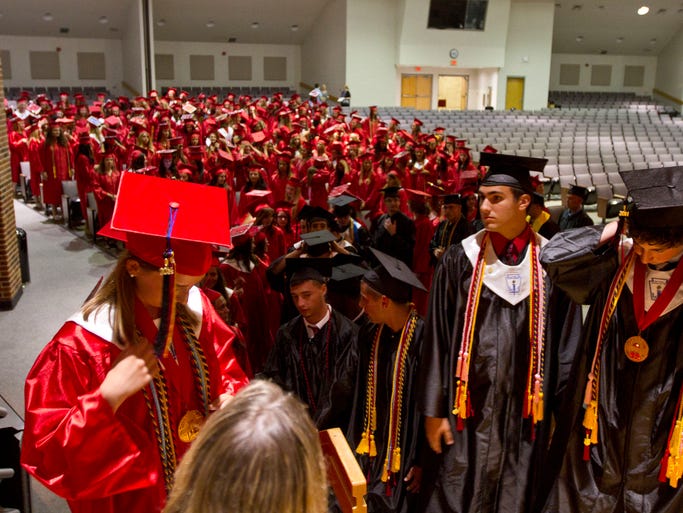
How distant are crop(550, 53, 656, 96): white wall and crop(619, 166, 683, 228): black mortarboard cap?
3446 cm

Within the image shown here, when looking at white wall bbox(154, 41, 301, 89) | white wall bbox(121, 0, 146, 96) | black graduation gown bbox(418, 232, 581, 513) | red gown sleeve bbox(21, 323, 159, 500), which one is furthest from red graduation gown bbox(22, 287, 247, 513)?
white wall bbox(154, 41, 301, 89)

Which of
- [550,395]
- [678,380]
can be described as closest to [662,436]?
[678,380]

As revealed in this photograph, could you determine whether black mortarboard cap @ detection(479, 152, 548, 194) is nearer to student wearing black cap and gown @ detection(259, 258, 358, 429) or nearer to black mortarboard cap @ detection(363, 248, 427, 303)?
black mortarboard cap @ detection(363, 248, 427, 303)

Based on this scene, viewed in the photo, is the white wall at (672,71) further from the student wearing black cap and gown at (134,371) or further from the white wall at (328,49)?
the student wearing black cap and gown at (134,371)

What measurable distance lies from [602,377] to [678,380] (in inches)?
10.2

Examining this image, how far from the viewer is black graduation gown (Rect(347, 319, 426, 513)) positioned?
3061mm

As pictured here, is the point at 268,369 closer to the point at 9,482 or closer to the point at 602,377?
the point at 9,482

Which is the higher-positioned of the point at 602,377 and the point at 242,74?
the point at 242,74

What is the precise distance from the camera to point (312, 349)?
11.2ft

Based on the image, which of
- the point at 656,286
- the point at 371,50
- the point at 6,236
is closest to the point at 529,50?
the point at 371,50

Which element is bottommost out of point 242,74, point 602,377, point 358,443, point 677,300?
point 358,443

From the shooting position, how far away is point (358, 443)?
327cm

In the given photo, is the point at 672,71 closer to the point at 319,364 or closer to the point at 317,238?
the point at 317,238

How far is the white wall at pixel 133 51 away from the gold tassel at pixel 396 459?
2588cm
